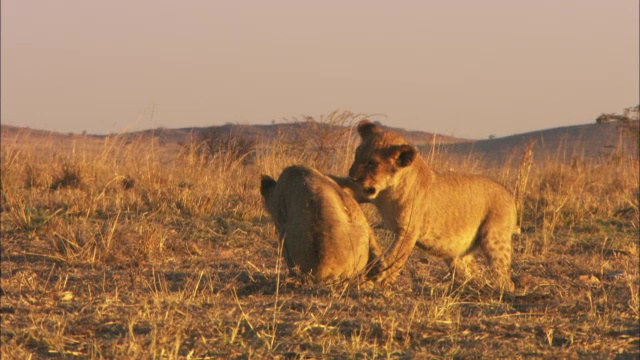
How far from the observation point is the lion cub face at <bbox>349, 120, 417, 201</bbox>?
643 centimetres

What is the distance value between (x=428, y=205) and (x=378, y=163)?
635 millimetres

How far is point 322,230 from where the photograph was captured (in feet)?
19.0

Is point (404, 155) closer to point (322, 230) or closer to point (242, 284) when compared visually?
point (322, 230)

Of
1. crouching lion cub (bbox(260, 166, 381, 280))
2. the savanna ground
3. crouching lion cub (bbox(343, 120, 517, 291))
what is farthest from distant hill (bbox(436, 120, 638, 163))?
crouching lion cub (bbox(260, 166, 381, 280))

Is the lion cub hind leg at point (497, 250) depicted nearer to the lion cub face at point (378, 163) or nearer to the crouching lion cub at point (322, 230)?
the lion cub face at point (378, 163)

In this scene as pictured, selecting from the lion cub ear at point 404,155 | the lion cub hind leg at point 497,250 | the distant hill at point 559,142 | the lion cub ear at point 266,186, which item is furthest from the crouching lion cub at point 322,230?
the distant hill at point 559,142

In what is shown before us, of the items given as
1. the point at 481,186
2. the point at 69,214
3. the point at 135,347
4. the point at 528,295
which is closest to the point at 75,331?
the point at 135,347

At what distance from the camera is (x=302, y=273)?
5.93 meters

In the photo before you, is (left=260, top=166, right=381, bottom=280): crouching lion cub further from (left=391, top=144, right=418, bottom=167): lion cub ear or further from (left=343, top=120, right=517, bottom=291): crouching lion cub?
(left=391, top=144, right=418, bottom=167): lion cub ear

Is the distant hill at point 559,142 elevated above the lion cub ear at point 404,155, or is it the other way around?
the distant hill at point 559,142

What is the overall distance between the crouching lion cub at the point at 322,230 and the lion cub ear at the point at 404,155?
529 millimetres

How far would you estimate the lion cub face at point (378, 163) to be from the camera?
643 centimetres

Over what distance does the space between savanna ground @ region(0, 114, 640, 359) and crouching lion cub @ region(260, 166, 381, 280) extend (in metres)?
0.14

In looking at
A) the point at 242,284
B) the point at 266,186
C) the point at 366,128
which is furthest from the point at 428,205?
the point at 242,284
